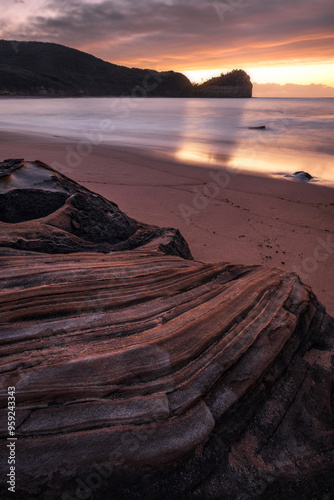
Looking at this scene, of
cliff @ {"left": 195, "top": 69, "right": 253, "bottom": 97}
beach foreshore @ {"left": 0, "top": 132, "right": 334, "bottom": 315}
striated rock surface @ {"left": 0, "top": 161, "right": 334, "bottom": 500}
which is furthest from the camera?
cliff @ {"left": 195, "top": 69, "right": 253, "bottom": 97}

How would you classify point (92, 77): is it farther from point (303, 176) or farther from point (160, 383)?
point (160, 383)

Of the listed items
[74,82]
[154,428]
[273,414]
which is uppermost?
[74,82]

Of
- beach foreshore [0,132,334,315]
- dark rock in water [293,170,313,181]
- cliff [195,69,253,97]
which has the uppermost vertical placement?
cliff [195,69,253,97]

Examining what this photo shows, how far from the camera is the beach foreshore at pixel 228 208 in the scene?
15.3ft

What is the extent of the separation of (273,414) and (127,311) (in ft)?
3.16

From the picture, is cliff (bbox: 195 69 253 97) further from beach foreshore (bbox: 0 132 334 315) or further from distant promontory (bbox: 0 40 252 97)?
beach foreshore (bbox: 0 132 334 315)

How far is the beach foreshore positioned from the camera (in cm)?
467

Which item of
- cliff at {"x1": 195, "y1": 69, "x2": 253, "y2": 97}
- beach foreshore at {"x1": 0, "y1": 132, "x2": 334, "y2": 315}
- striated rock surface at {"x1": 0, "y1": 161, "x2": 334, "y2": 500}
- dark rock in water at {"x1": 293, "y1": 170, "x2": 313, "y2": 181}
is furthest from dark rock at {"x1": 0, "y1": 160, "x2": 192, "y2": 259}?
cliff at {"x1": 195, "y1": 69, "x2": 253, "y2": 97}

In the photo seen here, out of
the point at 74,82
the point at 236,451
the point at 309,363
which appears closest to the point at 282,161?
the point at 309,363

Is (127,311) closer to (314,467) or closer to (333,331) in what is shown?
(314,467)

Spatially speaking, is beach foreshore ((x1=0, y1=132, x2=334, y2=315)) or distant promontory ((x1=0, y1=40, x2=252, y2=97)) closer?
beach foreshore ((x1=0, y1=132, x2=334, y2=315))

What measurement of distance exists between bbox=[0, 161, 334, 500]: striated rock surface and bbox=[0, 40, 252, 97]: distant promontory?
323ft

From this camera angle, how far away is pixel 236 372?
1711mm

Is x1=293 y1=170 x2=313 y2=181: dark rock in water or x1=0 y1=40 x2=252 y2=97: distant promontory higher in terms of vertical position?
x1=0 y1=40 x2=252 y2=97: distant promontory
